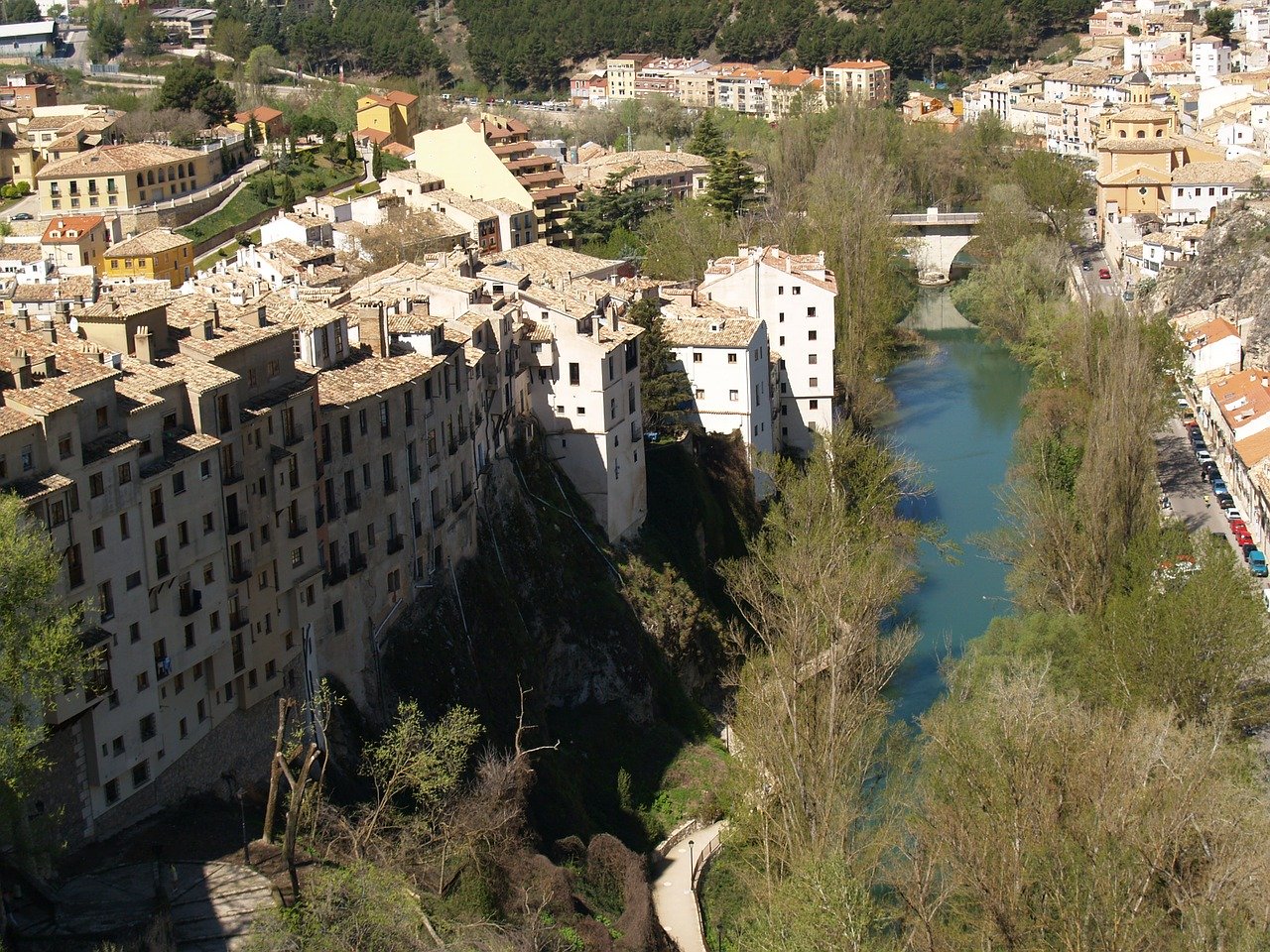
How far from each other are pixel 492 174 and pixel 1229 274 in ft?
59.8

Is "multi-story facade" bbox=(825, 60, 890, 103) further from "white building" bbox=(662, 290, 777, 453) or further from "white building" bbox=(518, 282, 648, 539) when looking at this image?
"white building" bbox=(518, 282, 648, 539)

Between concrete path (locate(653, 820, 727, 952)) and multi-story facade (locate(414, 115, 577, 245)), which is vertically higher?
multi-story facade (locate(414, 115, 577, 245))

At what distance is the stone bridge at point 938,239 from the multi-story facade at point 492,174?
12.2m

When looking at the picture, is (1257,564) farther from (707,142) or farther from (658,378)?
(707,142)

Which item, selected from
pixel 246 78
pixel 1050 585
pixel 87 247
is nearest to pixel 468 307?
pixel 1050 585

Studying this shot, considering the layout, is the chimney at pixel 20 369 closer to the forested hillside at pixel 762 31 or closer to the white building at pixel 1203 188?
the white building at pixel 1203 188

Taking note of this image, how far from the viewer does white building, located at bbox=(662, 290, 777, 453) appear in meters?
32.2

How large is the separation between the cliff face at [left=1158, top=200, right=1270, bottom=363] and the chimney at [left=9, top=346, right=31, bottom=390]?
113 feet

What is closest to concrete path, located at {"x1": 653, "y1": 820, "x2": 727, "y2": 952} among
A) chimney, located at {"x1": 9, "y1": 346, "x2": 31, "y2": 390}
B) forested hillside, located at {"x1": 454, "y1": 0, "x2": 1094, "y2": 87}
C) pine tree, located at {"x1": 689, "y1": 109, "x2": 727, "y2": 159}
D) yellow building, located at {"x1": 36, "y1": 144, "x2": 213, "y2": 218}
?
chimney, located at {"x1": 9, "y1": 346, "x2": 31, "y2": 390}

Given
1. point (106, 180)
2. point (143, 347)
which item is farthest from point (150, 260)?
point (143, 347)

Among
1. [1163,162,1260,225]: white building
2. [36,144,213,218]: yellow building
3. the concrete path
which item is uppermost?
[36,144,213,218]: yellow building

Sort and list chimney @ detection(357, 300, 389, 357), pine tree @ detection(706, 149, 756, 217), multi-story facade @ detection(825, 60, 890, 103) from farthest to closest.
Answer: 1. multi-story facade @ detection(825, 60, 890, 103)
2. pine tree @ detection(706, 149, 756, 217)
3. chimney @ detection(357, 300, 389, 357)

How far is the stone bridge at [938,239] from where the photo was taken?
188 feet

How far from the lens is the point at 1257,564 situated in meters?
31.2
